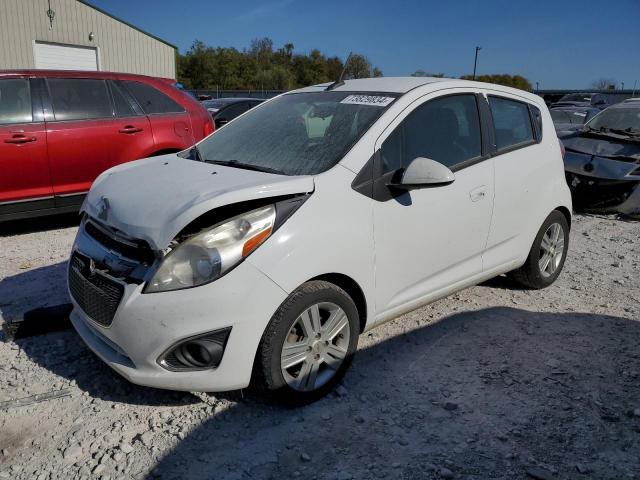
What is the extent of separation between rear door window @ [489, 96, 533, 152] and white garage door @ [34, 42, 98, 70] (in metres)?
20.5

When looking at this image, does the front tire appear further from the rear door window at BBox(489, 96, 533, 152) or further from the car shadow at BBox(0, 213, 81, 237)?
the car shadow at BBox(0, 213, 81, 237)

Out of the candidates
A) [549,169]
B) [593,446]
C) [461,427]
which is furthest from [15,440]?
[549,169]

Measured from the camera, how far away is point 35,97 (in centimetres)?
560

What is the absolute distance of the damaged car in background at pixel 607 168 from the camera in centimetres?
761

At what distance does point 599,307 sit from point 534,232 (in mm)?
832

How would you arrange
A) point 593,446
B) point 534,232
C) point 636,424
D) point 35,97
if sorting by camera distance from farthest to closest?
→ point 35,97 < point 534,232 < point 636,424 < point 593,446

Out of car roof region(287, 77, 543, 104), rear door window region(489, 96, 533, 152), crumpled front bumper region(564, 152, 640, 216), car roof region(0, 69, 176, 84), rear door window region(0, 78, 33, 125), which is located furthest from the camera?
crumpled front bumper region(564, 152, 640, 216)

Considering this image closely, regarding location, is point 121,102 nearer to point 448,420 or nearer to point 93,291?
point 93,291

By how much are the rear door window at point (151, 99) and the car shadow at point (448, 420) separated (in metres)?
4.02

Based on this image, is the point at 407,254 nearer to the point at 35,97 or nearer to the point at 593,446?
the point at 593,446

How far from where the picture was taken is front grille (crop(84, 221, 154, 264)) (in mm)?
2637

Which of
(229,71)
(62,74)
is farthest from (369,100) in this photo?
(229,71)

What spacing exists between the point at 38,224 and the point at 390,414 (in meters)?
5.07

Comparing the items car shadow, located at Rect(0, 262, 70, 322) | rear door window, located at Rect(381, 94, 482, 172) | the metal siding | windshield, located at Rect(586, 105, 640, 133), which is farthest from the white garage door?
rear door window, located at Rect(381, 94, 482, 172)
